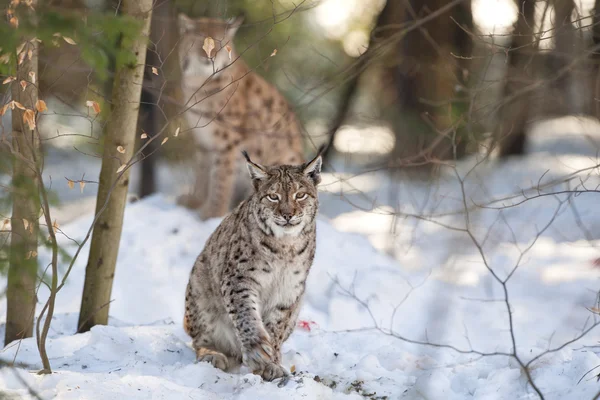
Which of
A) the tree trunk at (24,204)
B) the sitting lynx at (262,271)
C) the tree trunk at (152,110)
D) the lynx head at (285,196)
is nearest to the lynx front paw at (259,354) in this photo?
the sitting lynx at (262,271)

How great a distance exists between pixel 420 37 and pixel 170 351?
8660mm

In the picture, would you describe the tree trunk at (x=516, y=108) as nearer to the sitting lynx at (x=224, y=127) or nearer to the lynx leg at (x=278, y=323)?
the sitting lynx at (x=224, y=127)

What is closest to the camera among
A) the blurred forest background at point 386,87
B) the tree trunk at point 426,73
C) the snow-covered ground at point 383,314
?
the snow-covered ground at point 383,314

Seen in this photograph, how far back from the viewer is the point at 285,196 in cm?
506

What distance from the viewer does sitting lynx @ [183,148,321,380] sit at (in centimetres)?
503

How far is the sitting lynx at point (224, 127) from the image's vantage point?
28.5ft

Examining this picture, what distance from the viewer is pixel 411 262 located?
902cm

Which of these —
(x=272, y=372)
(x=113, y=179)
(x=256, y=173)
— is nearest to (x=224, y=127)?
(x=113, y=179)

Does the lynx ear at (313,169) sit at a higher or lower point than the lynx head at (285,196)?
higher

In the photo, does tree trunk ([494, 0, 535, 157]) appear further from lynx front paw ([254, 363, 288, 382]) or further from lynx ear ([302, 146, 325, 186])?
lynx front paw ([254, 363, 288, 382])

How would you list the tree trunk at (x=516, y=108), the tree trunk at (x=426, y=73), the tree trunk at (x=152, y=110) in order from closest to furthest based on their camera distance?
the tree trunk at (x=152, y=110) < the tree trunk at (x=516, y=108) < the tree trunk at (x=426, y=73)

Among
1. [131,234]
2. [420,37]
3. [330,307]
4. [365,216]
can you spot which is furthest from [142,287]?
[420,37]

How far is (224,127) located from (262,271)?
365 centimetres

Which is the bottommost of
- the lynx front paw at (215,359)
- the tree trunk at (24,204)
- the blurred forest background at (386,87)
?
the lynx front paw at (215,359)
